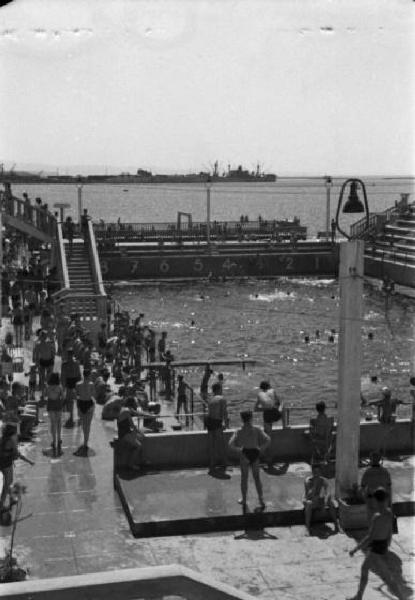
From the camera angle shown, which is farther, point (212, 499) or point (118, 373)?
point (118, 373)

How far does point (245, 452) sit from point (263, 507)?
674 mm

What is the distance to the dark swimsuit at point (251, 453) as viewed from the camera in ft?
34.6

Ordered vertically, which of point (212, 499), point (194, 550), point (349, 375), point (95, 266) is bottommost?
point (194, 550)

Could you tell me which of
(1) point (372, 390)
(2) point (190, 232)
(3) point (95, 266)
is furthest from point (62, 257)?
(2) point (190, 232)

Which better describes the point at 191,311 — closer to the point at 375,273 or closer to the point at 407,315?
the point at 407,315

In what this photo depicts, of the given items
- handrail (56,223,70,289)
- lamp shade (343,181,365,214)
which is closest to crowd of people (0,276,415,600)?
lamp shade (343,181,365,214)

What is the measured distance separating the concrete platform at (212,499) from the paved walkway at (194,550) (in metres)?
0.13

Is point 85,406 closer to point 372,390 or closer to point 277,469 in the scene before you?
point 277,469

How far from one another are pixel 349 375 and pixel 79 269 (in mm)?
20500

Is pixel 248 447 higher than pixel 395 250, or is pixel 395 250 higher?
pixel 395 250

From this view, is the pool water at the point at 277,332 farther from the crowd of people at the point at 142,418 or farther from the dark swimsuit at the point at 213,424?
the dark swimsuit at the point at 213,424

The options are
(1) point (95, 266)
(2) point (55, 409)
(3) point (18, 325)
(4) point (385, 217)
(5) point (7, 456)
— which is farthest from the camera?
(4) point (385, 217)

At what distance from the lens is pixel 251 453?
10539 millimetres

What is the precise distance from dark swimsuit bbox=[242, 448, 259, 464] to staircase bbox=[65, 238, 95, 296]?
54.9 ft
